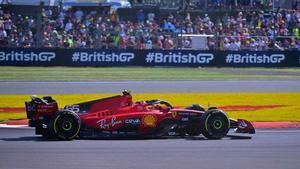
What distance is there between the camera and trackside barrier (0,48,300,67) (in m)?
34.5

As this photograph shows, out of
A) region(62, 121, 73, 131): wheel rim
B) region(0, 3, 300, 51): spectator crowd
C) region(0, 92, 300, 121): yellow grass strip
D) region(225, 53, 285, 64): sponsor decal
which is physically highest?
region(0, 3, 300, 51): spectator crowd

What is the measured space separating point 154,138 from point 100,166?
360cm

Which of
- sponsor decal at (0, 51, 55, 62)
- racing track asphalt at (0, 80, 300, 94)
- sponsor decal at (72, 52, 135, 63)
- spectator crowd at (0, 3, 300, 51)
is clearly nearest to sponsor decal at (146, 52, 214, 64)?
spectator crowd at (0, 3, 300, 51)

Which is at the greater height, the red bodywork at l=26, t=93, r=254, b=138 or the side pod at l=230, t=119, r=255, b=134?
the red bodywork at l=26, t=93, r=254, b=138

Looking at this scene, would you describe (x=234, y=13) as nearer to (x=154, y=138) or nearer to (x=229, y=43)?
(x=229, y=43)

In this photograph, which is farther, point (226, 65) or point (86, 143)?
point (226, 65)

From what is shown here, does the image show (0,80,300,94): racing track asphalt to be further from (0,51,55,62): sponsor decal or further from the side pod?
the side pod

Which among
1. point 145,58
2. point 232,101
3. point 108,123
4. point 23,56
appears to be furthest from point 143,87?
point 108,123

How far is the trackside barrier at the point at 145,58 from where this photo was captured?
34531 millimetres

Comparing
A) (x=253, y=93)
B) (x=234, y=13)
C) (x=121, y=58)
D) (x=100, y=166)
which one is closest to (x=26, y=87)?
(x=253, y=93)

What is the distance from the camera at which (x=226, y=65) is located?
37219 mm

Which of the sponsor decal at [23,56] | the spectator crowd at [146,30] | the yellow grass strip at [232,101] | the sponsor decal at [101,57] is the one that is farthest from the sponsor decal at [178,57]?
the yellow grass strip at [232,101]

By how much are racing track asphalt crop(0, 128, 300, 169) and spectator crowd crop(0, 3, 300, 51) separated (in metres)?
22.2

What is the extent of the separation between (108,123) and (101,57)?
2312 cm
